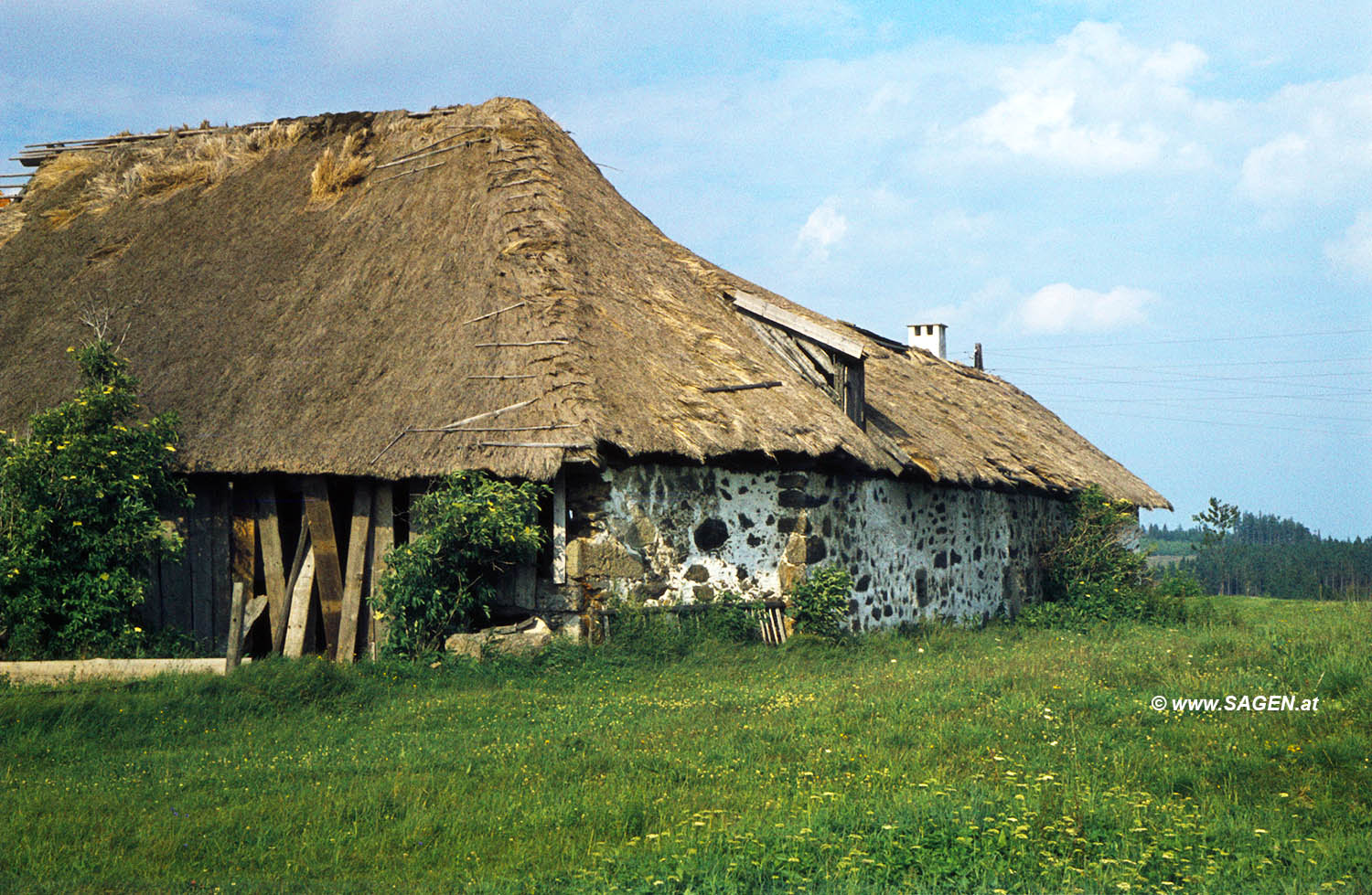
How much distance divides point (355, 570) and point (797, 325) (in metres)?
6.36

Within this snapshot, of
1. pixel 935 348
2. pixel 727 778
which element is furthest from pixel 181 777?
pixel 935 348

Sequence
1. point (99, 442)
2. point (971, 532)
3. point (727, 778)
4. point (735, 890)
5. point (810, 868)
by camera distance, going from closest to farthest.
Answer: point (735, 890) < point (810, 868) < point (727, 778) < point (99, 442) < point (971, 532)

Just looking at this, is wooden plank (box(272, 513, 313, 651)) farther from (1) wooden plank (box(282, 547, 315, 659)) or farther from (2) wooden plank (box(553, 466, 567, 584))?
(2) wooden plank (box(553, 466, 567, 584))

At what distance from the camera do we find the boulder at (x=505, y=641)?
1108 cm

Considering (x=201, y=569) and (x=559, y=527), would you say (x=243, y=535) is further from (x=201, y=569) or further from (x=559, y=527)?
(x=559, y=527)

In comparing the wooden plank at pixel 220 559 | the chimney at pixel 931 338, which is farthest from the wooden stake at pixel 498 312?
the chimney at pixel 931 338

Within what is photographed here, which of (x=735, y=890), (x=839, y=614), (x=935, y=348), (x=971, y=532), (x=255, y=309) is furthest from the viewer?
(x=935, y=348)

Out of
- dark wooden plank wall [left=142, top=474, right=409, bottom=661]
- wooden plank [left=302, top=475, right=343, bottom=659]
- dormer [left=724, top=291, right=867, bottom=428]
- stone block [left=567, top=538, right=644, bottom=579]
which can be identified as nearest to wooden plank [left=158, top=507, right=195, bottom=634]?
dark wooden plank wall [left=142, top=474, right=409, bottom=661]

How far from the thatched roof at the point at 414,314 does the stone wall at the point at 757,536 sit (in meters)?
0.51

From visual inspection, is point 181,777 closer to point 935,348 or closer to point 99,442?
point 99,442

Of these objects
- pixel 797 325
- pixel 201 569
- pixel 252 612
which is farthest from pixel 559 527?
pixel 797 325

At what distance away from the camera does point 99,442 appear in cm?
1134

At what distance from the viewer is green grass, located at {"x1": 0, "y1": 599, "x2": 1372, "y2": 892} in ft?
17.6

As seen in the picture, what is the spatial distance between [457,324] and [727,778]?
732 centimetres
